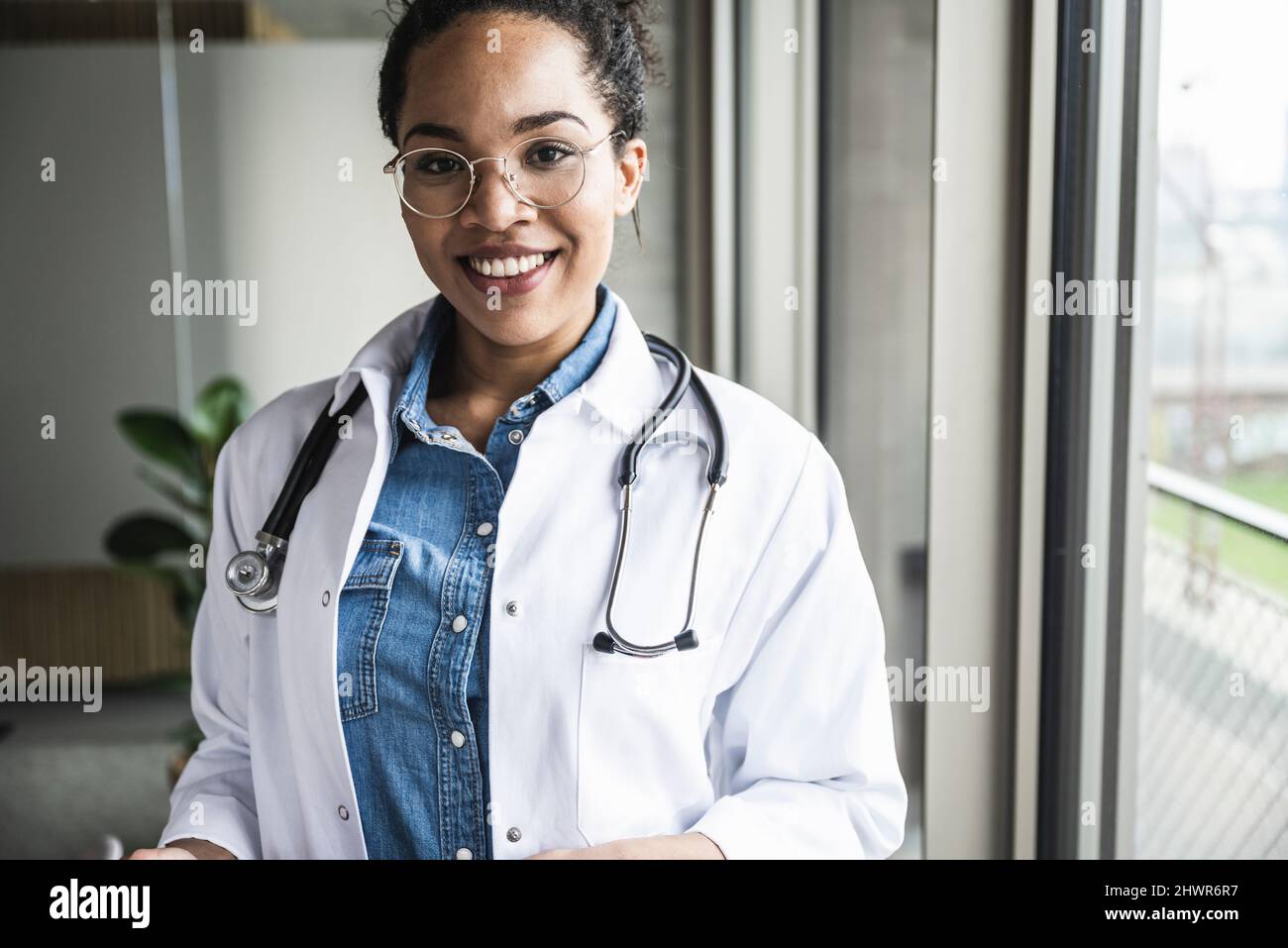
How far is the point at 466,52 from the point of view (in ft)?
1.96

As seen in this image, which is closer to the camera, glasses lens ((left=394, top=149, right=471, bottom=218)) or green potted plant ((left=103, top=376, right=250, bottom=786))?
glasses lens ((left=394, top=149, right=471, bottom=218))

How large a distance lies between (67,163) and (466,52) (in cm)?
146

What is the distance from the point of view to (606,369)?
0.67 metres

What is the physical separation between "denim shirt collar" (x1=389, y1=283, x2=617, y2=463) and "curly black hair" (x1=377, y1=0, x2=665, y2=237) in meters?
0.12

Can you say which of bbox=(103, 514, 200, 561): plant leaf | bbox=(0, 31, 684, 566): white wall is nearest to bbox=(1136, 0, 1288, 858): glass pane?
bbox=(0, 31, 684, 566): white wall

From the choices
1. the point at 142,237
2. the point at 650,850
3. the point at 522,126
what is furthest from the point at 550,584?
the point at 142,237

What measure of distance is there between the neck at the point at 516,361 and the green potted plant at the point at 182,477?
86cm

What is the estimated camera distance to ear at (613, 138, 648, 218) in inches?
25.5

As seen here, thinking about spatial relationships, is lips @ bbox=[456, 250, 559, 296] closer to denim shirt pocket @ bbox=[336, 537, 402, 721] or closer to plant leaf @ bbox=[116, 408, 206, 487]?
denim shirt pocket @ bbox=[336, 537, 402, 721]

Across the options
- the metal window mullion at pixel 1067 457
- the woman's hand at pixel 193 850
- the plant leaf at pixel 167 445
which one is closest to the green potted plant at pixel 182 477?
the plant leaf at pixel 167 445

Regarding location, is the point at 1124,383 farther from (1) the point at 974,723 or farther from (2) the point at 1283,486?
(1) the point at 974,723

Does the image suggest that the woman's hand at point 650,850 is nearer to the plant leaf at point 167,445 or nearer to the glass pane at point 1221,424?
the glass pane at point 1221,424

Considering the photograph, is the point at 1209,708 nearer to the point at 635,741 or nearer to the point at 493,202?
the point at 635,741
